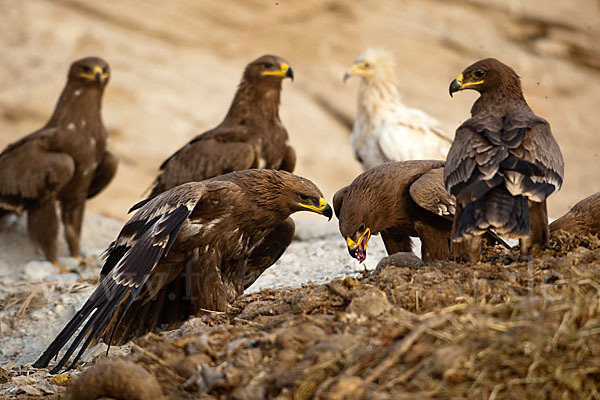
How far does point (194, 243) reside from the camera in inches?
207

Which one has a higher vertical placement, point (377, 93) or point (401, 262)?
point (377, 93)

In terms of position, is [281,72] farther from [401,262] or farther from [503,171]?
[503,171]

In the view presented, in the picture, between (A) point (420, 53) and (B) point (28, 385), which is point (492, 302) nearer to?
(B) point (28, 385)

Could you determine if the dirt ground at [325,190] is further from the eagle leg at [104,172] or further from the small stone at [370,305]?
the eagle leg at [104,172]

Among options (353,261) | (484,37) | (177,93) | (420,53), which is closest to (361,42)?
(420,53)

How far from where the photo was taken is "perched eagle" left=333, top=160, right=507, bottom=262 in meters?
5.05

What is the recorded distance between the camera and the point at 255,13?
1936 centimetres

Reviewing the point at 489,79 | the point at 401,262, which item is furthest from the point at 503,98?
the point at 401,262

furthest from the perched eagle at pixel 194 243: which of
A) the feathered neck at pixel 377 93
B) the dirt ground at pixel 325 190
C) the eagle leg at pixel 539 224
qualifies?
the feathered neck at pixel 377 93

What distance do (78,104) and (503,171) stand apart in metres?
5.97

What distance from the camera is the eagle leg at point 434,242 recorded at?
537 centimetres

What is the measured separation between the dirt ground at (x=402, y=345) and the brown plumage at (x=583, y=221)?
96 cm

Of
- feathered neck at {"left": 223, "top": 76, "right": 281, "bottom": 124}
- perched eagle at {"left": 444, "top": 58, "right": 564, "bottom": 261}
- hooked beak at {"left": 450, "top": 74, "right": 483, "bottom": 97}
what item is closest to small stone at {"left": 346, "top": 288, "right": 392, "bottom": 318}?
perched eagle at {"left": 444, "top": 58, "right": 564, "bottom": 261}

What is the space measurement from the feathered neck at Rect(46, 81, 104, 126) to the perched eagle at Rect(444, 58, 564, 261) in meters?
5.34
